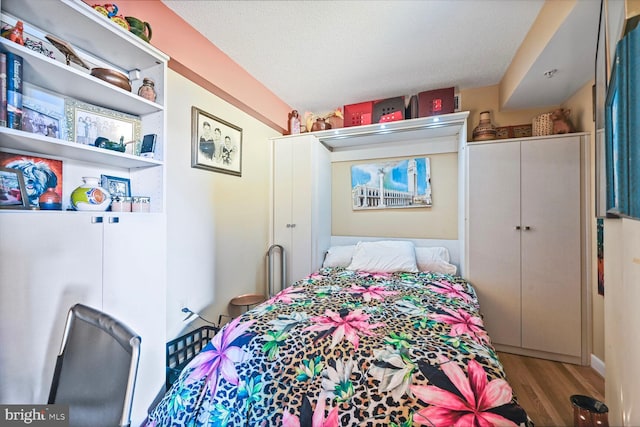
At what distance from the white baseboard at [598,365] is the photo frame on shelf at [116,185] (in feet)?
12.1

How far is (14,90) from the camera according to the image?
3.35 ft

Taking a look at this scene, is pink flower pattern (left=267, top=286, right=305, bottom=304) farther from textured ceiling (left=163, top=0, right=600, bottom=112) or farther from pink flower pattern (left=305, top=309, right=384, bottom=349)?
textured ceiling (left=163, top=0, right=600, bottom=112)

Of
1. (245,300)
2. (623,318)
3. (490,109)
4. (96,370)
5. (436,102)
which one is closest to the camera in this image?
(96,370)

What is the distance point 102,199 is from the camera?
132 centimetres

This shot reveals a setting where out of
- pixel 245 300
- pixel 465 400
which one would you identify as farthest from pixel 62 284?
pixel 465 400

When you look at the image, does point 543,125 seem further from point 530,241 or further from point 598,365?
point 598,365

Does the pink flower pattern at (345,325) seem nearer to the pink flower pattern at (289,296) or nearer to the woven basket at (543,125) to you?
the pink flower pattern at (289,296)

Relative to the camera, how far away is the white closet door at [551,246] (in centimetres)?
219

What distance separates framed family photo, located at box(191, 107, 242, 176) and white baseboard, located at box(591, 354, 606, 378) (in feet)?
11.4

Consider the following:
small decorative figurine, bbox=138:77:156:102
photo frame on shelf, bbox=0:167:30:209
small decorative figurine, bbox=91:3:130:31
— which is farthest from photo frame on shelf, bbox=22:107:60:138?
small decorative figurine, bbox=91:3:130:31

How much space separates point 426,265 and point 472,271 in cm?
42

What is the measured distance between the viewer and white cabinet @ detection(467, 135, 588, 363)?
7.19ft

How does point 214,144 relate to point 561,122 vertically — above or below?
below

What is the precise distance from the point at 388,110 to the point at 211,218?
2158mm
